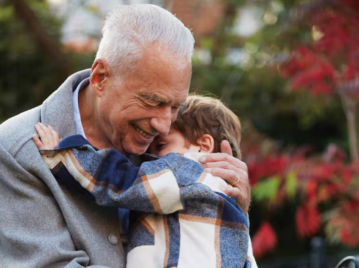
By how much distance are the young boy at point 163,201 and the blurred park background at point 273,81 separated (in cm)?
236

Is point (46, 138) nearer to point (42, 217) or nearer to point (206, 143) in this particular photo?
point (42, 217)

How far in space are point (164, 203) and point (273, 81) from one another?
18.9ft

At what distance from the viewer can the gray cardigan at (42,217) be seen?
1.89 meters

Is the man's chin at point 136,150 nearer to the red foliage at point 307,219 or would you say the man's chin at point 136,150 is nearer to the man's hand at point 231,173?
the man's hand at point 231,173

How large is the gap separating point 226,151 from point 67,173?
28.1 inches

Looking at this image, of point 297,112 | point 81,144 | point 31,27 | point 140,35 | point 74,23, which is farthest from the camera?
point 297,112

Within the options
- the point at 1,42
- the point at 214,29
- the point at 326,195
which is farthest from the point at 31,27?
the point at 326,195

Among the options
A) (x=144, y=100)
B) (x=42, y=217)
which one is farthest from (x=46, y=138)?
(x=144, y=100)

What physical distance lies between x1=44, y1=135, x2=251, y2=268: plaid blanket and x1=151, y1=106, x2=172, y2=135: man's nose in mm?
154

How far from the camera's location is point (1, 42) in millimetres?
6430

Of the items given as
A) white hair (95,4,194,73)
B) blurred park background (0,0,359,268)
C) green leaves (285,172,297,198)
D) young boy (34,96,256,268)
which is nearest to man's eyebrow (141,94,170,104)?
white hair (95,4,194,73)

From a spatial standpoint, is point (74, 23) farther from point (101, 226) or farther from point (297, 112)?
point (101, 226)

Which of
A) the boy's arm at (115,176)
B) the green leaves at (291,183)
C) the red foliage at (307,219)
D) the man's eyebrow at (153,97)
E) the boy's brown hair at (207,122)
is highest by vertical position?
the man's eyebrow at (153,97)

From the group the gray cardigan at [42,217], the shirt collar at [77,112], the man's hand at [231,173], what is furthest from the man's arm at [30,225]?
the man's hand at [231,173]
